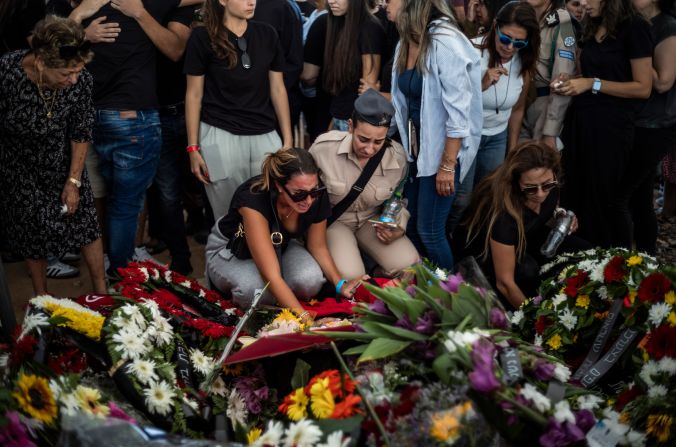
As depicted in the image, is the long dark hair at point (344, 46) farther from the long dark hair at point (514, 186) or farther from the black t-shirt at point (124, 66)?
the long dark hair at point (514, 186)

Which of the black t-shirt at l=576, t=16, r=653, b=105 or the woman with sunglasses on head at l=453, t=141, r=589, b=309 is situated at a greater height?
the black t-shirt at l=576, t=16, r=653, b=105

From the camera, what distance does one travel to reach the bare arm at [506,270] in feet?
11.9

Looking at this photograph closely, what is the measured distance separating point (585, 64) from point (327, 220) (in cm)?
192

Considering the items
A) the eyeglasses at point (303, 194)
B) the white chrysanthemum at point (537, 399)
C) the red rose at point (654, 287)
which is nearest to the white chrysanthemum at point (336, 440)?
the white chrysanthemum at point (537, 399)

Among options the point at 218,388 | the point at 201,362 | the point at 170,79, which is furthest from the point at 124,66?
the point at 218,388

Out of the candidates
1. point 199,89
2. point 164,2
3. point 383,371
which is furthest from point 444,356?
point 164,2

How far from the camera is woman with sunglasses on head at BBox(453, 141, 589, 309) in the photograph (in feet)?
12.0

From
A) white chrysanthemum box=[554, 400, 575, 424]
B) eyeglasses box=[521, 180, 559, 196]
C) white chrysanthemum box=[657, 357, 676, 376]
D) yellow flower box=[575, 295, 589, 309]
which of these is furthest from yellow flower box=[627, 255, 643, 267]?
eyeglasses box=[521, 180, 559, 196]

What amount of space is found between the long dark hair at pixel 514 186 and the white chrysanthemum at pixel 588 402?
151 cm

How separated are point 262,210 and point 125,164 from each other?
1046 mm

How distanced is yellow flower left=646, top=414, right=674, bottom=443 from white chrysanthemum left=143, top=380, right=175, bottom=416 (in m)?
1.38

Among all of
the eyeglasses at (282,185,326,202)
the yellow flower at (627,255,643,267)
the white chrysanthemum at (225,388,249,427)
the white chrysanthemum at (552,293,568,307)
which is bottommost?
the white chrysanthemum at (225,388,249,427)

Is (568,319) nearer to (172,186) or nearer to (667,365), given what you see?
(667,365)

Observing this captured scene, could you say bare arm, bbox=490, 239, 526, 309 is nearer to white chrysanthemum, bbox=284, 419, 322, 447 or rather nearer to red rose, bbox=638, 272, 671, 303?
red rose, bbox=638, 272, 671, 303
